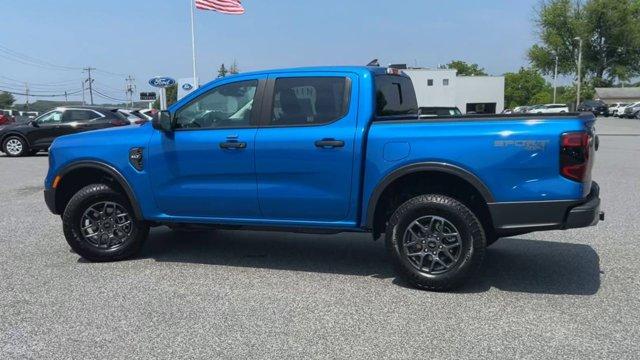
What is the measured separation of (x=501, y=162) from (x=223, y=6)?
21.8 metres

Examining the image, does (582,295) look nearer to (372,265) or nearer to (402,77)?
(372,265)

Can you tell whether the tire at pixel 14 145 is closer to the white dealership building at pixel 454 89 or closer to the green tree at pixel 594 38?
the white dealership building at pixel 454 89

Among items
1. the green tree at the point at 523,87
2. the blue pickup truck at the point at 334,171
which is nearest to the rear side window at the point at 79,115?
the blue pickup truck at the point at 334,171

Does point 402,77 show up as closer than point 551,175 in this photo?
No

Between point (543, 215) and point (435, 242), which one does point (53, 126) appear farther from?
point (543, 215)

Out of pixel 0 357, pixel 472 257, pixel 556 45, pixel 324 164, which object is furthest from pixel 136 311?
pixel 556 45

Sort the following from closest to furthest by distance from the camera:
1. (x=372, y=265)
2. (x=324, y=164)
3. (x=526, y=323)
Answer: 1. (x=526, y=323)
2. (x=324, y=164)
3. (x=372, y=265)

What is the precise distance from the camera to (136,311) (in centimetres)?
454

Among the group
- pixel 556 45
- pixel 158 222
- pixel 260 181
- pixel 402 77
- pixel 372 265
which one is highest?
pixel 556 45

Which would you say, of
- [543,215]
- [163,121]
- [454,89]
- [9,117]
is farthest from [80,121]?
[454,89]

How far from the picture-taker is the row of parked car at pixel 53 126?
18516 mm

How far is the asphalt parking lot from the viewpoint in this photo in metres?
3.87

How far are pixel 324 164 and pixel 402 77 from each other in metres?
1.68

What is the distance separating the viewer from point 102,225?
19.6ft
